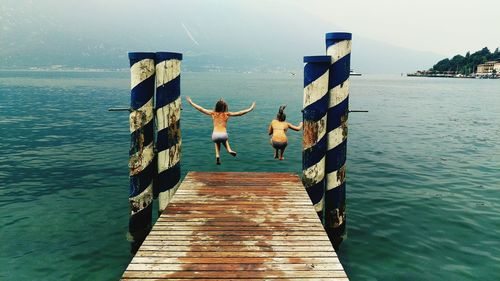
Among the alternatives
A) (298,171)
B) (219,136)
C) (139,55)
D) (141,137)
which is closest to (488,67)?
(298,171)

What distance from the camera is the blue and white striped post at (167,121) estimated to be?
7.07 m

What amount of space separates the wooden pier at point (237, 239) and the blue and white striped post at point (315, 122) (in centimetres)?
37

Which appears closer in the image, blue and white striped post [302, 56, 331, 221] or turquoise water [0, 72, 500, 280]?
blue and white striped post [302, 56, 331, 221]

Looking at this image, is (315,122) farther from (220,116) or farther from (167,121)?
(220,116)

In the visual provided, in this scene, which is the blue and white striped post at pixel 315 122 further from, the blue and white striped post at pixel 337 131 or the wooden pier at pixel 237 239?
the wooden pier at pixel 237 239

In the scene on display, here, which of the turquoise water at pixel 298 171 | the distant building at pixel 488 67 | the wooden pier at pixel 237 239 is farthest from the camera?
the distant building at pixel 488 67

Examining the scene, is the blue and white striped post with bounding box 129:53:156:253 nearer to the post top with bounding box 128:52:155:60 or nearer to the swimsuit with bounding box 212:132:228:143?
the post top with bounding box 128:52:155:60

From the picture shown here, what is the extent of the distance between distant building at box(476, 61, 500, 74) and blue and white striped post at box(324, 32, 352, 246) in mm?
219591

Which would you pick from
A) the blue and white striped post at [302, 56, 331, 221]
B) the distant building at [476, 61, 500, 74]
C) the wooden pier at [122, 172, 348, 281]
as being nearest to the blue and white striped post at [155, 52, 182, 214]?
the wooden pier at [122, 172, 348, 281]

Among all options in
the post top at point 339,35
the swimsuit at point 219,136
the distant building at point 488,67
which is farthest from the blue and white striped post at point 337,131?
the distant building at point 488,67

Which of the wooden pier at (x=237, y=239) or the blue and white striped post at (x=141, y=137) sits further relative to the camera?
the blue and white striped post at (x=141, y=137)

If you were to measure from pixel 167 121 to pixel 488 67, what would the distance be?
230 m

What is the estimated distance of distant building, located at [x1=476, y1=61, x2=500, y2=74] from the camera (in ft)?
606

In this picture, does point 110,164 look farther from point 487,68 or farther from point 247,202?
point 487,68
